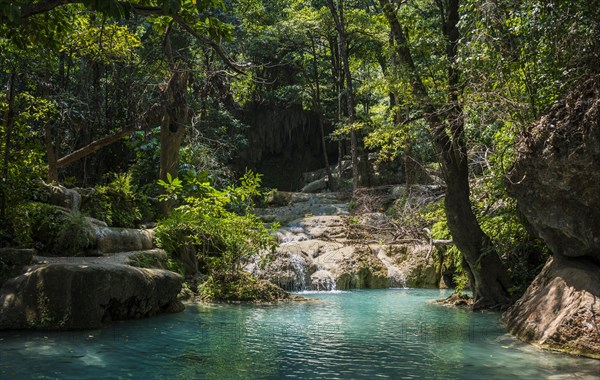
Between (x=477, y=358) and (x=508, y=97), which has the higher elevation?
(x=508, y=97)

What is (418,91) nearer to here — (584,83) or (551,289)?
(584,83)

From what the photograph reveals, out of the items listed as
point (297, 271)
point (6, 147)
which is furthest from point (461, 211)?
point (6, 147)

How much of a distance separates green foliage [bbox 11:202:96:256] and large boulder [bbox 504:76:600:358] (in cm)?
795

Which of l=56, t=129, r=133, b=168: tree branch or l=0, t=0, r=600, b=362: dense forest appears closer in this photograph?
l=0, t=0, r=600, b=362: dense forest

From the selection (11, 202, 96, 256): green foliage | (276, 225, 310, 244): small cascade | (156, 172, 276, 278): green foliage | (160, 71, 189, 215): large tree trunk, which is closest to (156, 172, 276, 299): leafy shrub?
→ (156, 172, 276, 278): green foliage

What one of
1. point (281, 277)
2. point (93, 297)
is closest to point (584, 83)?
point (93, 297)

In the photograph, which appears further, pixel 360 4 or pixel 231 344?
pixel 360 4

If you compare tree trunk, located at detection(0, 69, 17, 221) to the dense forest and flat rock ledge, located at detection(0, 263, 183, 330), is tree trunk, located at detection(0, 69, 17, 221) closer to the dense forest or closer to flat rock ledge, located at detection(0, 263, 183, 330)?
the dense forest

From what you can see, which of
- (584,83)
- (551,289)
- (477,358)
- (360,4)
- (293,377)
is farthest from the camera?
(360,4)

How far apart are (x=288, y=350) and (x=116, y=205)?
848 centimetres

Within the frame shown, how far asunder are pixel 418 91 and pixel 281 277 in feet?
24.7

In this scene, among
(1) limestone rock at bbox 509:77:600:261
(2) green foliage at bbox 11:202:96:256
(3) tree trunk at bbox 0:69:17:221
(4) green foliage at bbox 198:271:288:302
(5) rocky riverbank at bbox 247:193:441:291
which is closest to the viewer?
(1) limestone rock at bbox 509:77:600:261

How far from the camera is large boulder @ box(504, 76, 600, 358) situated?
7156 mm

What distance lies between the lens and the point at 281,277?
53.4ft
